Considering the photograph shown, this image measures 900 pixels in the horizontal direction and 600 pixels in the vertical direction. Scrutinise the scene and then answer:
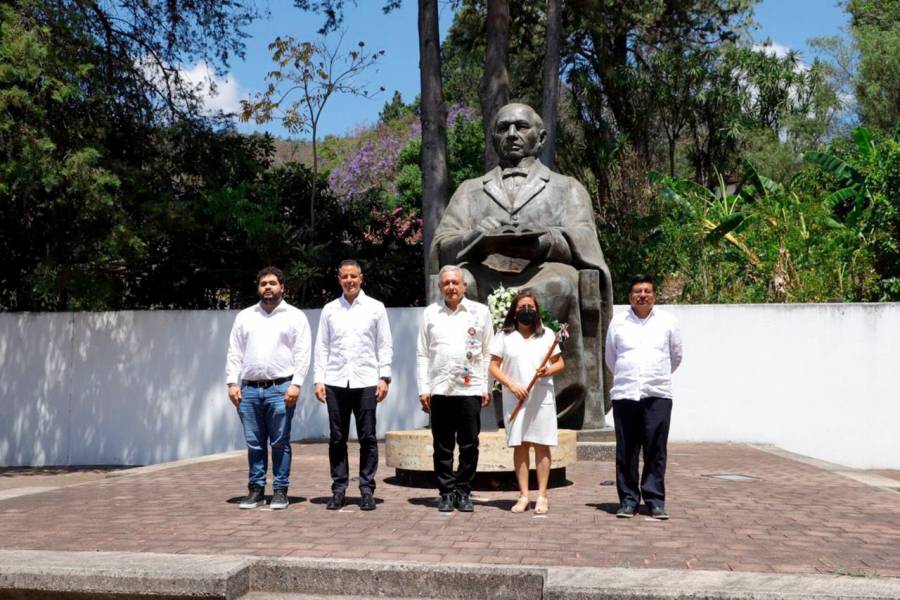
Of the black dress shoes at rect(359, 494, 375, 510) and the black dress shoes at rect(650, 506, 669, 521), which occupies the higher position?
the black dress shoes at rect(359, 494, 375, 510)

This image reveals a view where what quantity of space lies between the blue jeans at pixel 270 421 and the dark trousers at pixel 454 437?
0.96 meters

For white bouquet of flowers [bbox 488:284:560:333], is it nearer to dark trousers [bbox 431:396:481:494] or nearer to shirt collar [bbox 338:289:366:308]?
shirt collar [bbox 338:289:366:308]

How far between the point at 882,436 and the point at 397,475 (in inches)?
278

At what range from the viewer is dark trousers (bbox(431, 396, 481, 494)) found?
6.42 metres

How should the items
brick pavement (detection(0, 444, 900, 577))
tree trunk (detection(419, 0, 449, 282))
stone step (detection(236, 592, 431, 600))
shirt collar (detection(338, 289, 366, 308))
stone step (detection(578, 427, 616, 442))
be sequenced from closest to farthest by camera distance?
1. stone step (detection(236, 592, 431, 600))
2. brick pavement (detection(0, 444, 900, 577))
3. shirt collar (detection(338, 289, 366, 308))
4. stone step (detection(578, 427, 616, 442))
5. tree trunk (detection(419, 0, 449, 282))

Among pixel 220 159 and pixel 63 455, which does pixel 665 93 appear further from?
pixel 63 455

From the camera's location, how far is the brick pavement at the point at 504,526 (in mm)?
5055

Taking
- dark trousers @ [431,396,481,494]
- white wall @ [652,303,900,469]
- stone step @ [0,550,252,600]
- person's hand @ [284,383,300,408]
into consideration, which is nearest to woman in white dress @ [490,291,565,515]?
dark trousers @ [431,396,481,494]

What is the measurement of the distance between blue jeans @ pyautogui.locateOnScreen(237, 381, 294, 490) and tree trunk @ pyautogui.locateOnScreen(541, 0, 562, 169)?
28.2 feet

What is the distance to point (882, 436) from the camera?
40.8 feet

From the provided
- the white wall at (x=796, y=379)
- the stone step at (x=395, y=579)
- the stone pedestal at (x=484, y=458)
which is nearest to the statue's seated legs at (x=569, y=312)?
the stone pedestal at (x=484, y=458)

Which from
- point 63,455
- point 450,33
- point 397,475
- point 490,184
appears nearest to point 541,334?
point 397,475

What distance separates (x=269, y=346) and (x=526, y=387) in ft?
5.44


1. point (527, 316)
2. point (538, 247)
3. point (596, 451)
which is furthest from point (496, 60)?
point (527, 316)
